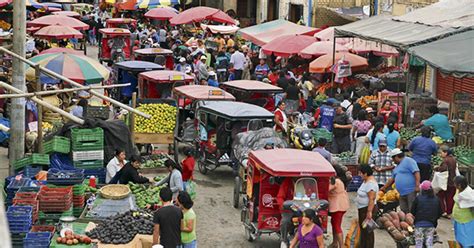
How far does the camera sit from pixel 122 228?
32.5 feet

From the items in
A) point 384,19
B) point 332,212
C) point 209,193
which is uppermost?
point 384,19

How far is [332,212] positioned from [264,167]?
1.11 m

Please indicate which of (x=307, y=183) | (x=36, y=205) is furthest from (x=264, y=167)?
(x=36, y=205)

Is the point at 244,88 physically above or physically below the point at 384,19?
below

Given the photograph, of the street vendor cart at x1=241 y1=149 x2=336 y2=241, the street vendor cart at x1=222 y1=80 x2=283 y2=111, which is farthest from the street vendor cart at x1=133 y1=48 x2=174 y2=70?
the street vendor cart at x1=241 y1=149 x2=336 y2=241

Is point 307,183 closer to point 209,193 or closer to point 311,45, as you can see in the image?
point 209,193

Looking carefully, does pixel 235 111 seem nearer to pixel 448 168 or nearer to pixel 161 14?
pixel 448 168

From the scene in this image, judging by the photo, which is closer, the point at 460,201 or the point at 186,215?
the point at 186,215

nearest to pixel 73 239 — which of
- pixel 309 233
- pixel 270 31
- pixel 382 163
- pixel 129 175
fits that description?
pixel 309 233

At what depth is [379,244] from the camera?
12.0 m

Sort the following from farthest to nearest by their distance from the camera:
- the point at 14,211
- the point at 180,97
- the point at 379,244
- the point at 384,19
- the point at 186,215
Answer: the point at 384,19, the point at 180,97, the point at 379,244, the point at 14,211, the point at 186,215

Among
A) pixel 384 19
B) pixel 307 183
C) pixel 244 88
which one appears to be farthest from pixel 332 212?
pixel 384 19

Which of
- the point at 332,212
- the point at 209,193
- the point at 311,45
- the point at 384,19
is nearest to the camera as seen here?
the point at 332,212

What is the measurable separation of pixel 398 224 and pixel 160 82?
9645mm
